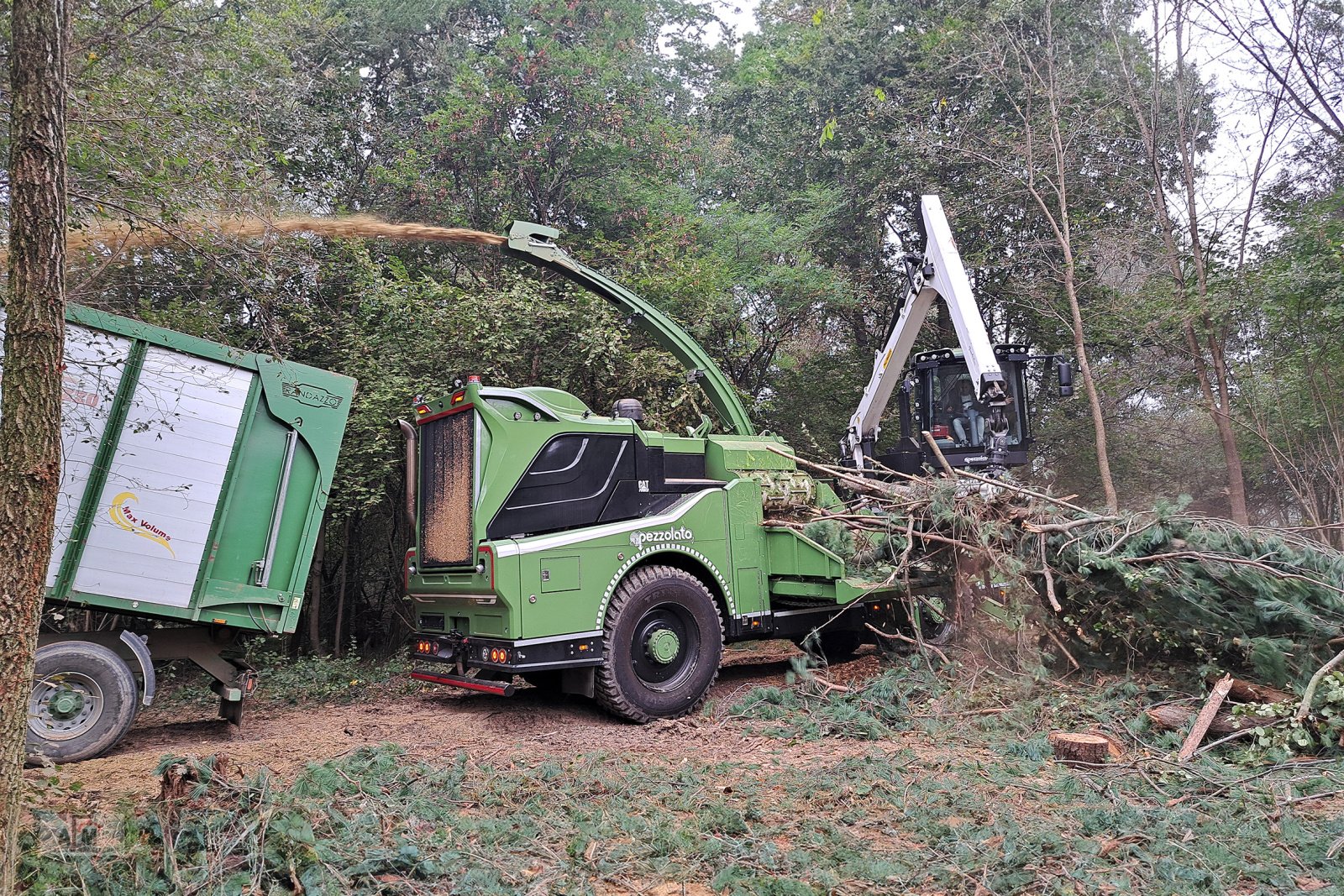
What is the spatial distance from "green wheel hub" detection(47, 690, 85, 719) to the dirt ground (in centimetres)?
35

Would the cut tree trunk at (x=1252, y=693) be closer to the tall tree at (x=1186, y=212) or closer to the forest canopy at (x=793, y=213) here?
the forest canopy at (x=793, y=213)

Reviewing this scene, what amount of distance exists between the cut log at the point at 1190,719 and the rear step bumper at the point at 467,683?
4484 mm

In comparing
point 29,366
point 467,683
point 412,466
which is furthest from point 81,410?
point 29,366

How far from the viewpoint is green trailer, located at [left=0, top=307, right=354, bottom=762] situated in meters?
5.70

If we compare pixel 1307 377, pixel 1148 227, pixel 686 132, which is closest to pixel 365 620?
pixel 686 132

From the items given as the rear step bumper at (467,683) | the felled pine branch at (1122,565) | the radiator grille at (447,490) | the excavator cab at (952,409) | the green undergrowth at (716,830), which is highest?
the excavator cab at (952,409)

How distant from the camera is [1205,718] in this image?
564cm

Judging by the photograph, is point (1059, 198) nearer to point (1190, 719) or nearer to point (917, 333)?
point (917, 333)

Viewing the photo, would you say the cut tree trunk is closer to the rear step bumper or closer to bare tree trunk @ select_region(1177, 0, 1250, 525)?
the rear step bumper

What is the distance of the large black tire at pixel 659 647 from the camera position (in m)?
6.88

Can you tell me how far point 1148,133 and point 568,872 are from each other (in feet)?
50.8

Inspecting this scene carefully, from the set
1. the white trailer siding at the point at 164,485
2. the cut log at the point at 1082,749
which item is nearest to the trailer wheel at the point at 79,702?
the white trailer siding at the point at 164,485

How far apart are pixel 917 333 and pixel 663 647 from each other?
5.64m

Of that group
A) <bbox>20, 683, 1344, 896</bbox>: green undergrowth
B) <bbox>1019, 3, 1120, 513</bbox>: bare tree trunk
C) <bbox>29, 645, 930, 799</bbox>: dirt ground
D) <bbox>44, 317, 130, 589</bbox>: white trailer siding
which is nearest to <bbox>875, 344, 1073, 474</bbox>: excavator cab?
<bbox>29, 645, 930, 799</bbox>: dirt ground
